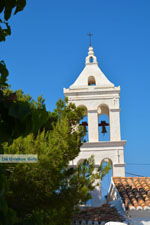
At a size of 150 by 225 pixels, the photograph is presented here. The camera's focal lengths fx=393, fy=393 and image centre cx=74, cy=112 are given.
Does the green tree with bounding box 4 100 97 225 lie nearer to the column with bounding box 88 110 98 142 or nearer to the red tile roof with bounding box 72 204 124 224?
the red tile roof with bounding box 72 204 124 224

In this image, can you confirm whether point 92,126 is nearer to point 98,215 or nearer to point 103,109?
point 103,109

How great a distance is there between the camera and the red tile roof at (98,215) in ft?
40.6

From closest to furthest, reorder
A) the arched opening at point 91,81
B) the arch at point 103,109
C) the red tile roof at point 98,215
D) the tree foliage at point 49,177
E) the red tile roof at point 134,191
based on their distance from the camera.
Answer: the tree foliage at point 49,177, the red tile roof at point 98,215, the red tile roof at point 134,191, the arch at point 103,109, the arched opening at point 91,81

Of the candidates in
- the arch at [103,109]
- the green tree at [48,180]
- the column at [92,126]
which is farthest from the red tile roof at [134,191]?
A: the green tree at [48,180]

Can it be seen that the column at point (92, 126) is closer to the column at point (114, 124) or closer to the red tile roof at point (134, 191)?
the column at point (114, 124)

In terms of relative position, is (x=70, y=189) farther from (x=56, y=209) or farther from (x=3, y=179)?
(x=3, y=179)

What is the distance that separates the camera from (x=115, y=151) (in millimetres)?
15617

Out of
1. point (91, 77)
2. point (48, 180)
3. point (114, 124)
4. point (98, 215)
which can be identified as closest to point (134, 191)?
point (98, 215)

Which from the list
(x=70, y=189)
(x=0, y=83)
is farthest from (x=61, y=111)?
(x=0, y=83)

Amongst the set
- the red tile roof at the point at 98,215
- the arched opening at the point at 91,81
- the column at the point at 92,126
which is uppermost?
the arched opening at the point at 91,81

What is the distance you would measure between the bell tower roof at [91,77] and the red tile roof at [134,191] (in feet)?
12.9

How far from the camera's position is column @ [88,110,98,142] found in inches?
621

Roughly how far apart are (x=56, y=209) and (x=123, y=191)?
6.04 metres

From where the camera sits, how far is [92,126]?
16.0 meters
